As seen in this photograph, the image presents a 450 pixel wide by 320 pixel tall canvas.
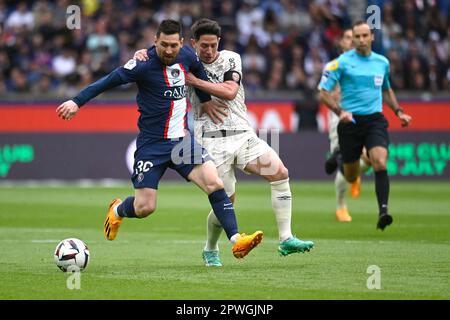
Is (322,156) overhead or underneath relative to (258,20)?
underneath

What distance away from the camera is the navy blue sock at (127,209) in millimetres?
10047

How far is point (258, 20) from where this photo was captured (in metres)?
26.8

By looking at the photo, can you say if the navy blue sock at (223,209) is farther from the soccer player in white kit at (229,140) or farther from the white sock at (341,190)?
the white sock at (341,190)

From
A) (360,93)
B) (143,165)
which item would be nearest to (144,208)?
(143,165)

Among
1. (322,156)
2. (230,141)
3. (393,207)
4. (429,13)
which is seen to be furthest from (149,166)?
(429,13)

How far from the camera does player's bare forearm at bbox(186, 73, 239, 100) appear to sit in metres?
9.87

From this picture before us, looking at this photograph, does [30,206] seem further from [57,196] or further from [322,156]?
[322,156]

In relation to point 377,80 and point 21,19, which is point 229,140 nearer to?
point 377,80

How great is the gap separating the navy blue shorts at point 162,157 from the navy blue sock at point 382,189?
3633mm

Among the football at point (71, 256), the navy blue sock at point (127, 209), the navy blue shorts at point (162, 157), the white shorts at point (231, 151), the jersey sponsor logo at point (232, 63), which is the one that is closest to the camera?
the football at point (71, 256)

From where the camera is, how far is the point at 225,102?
1036 cm

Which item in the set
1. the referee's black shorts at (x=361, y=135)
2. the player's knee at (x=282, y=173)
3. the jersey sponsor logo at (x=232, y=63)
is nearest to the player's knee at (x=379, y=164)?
the referee's black shorts at (x=361, y=135)

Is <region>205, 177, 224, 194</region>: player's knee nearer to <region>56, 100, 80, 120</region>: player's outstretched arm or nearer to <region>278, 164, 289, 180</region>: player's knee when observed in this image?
<region>278, 164, 289, 180</region>: player's knee
